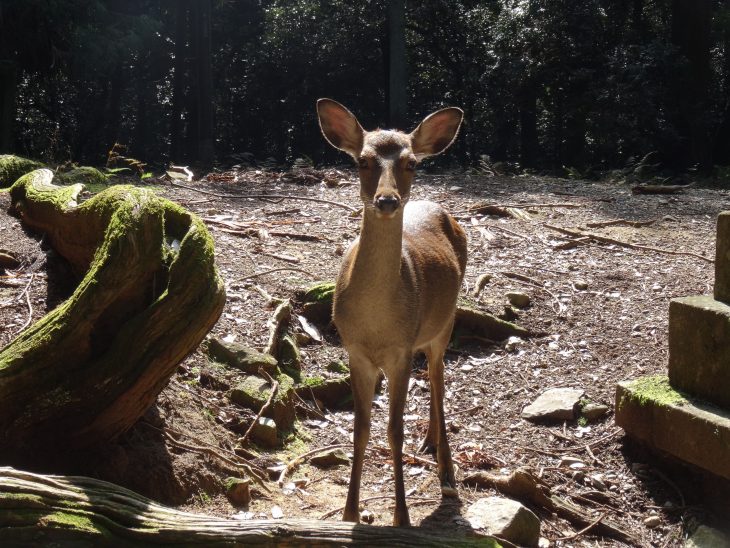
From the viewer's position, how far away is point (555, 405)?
5859 mm

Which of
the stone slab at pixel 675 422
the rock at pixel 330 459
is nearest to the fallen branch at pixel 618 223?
the stone slab at pixel 675 422

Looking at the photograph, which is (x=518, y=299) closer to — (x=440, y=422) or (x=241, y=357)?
(x=440, y=422)

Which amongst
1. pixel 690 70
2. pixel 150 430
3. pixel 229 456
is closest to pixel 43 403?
pixel 150 430

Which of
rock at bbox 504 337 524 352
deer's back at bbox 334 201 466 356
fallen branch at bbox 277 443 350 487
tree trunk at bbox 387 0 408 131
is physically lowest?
fallen branch at bbox 277 443 350 487

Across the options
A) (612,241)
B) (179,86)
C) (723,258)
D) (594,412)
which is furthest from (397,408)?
(179,86)

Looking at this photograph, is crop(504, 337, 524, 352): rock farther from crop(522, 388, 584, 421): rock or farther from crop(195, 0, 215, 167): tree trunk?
crop(195, 0, 215, 167): tree trunk

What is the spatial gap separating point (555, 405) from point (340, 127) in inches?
97.4

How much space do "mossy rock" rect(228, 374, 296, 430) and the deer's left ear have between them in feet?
5.84

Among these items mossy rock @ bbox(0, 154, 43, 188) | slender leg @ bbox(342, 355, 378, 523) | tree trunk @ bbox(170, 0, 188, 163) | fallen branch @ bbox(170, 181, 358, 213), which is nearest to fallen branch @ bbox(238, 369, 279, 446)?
slender leg @ bbox(342, 355, 378, 523)

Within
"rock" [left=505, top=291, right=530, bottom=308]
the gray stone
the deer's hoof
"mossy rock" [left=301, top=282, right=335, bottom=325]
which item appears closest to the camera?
the gray stone

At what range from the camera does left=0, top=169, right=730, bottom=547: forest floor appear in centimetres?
460

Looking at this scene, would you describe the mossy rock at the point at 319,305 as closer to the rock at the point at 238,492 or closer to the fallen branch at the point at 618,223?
the rock at the point at 238,492

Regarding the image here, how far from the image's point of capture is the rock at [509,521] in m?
4.28

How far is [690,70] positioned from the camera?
16219 millimetres
